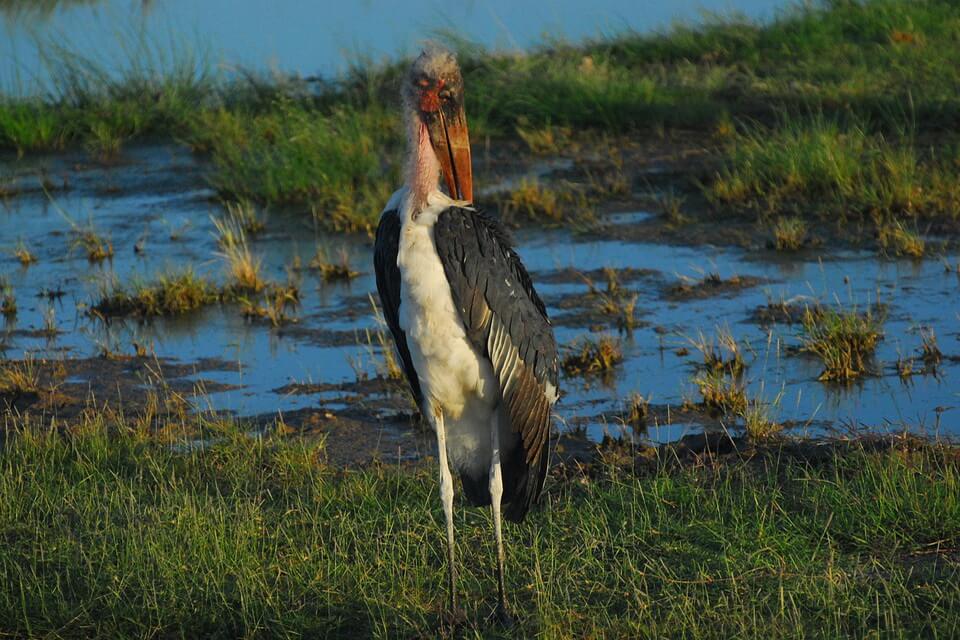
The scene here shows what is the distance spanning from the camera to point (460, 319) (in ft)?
13.6

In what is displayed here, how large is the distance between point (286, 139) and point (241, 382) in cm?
370

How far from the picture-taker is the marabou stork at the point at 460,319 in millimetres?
4102

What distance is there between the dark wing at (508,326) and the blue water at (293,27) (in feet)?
29.2

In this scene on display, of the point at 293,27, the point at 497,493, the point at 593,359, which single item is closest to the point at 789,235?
the point at 593,359

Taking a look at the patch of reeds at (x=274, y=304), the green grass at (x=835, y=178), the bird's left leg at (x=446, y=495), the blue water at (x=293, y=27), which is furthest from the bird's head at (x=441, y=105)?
the blue water at (x=293, y=27)

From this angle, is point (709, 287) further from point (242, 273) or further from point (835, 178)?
point (242, 273)

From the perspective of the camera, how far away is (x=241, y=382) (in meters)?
6.82

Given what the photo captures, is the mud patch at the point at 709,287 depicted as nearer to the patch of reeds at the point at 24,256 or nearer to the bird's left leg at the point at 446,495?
the bird's left leg at the point at 446,495

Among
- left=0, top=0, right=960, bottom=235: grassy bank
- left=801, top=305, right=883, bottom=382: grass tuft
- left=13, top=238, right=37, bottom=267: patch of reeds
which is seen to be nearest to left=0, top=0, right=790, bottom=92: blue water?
left=0, top=0, right=960, bottom=235: grassy bank

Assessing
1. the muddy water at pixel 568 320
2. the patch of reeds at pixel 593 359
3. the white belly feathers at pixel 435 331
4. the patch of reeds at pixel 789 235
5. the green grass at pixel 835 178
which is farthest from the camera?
the green grass at pixel 835 178

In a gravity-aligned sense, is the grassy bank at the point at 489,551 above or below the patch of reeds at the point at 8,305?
below

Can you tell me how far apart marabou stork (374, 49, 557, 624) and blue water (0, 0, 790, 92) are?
8646mm

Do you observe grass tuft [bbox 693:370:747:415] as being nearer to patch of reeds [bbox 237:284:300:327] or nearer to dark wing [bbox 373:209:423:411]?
dark wing [bbox 373:209:423:411]

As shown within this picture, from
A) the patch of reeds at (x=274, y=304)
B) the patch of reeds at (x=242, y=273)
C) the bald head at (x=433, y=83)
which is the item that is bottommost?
the patch of reeds at (x=274, y=304)
